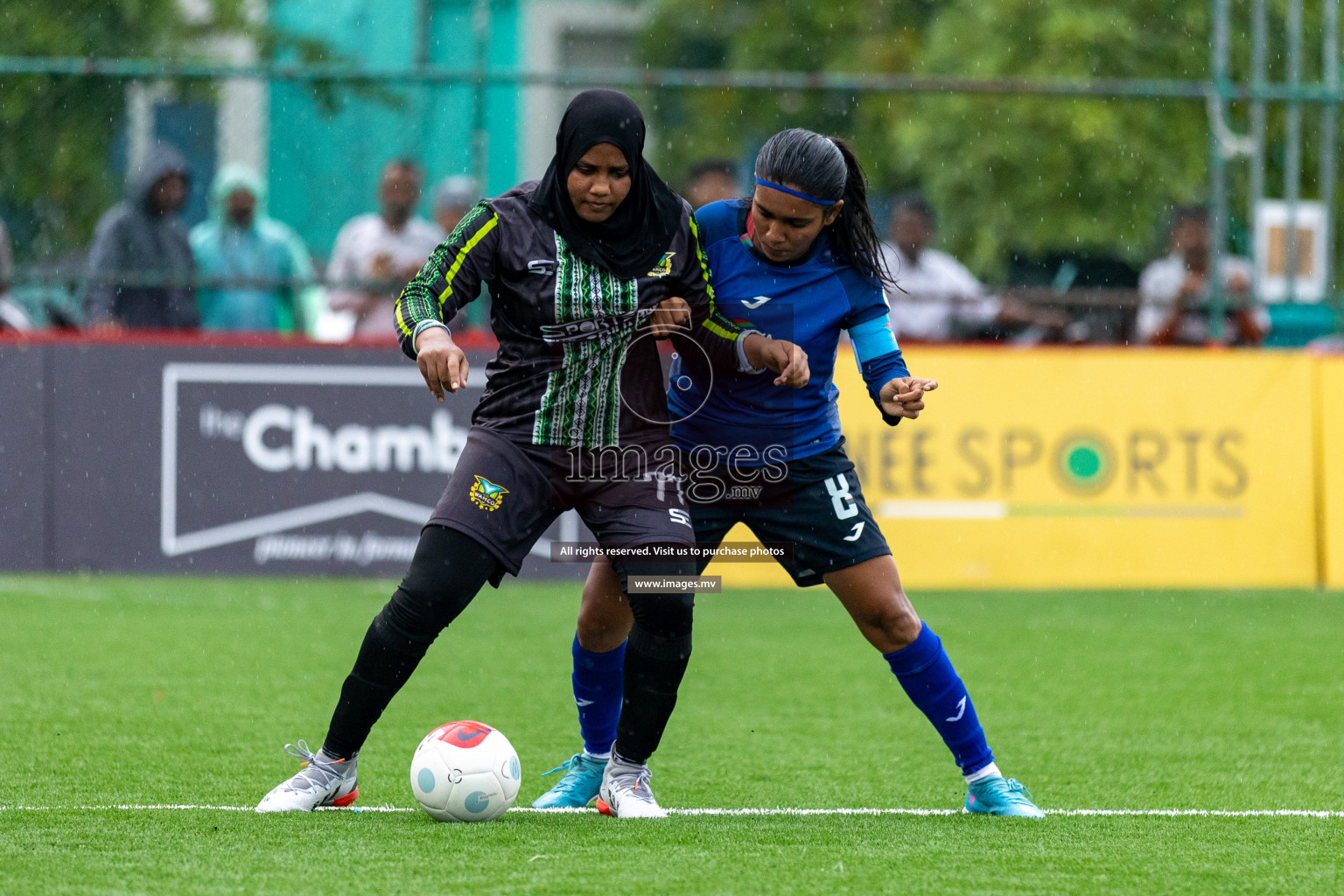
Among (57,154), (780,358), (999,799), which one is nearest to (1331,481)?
(999,799)

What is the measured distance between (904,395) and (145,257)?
740 centimetres

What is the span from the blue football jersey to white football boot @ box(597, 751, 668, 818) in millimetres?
941

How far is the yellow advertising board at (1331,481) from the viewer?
1084 centimetres

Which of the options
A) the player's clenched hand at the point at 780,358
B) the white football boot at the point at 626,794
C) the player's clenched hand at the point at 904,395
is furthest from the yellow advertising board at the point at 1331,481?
the white football boot at the point at 626,794

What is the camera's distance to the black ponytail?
465cm

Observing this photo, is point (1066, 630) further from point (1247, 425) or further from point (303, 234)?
point (303, 234)

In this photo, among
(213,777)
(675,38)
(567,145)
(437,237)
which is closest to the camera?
(567,145)

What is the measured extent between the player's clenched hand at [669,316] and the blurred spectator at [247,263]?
6509 mm

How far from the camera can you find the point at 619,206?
4.61 m

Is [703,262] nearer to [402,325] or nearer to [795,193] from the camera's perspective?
[795,193]

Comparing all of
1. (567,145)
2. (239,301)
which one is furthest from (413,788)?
(239,301)

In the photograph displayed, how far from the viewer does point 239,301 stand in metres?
10.9

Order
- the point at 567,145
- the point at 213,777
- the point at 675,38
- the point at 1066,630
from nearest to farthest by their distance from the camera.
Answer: the point at 567,145, the point at 213,777, the point at 1066,630, the point at 675,38

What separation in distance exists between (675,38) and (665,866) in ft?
76.7
